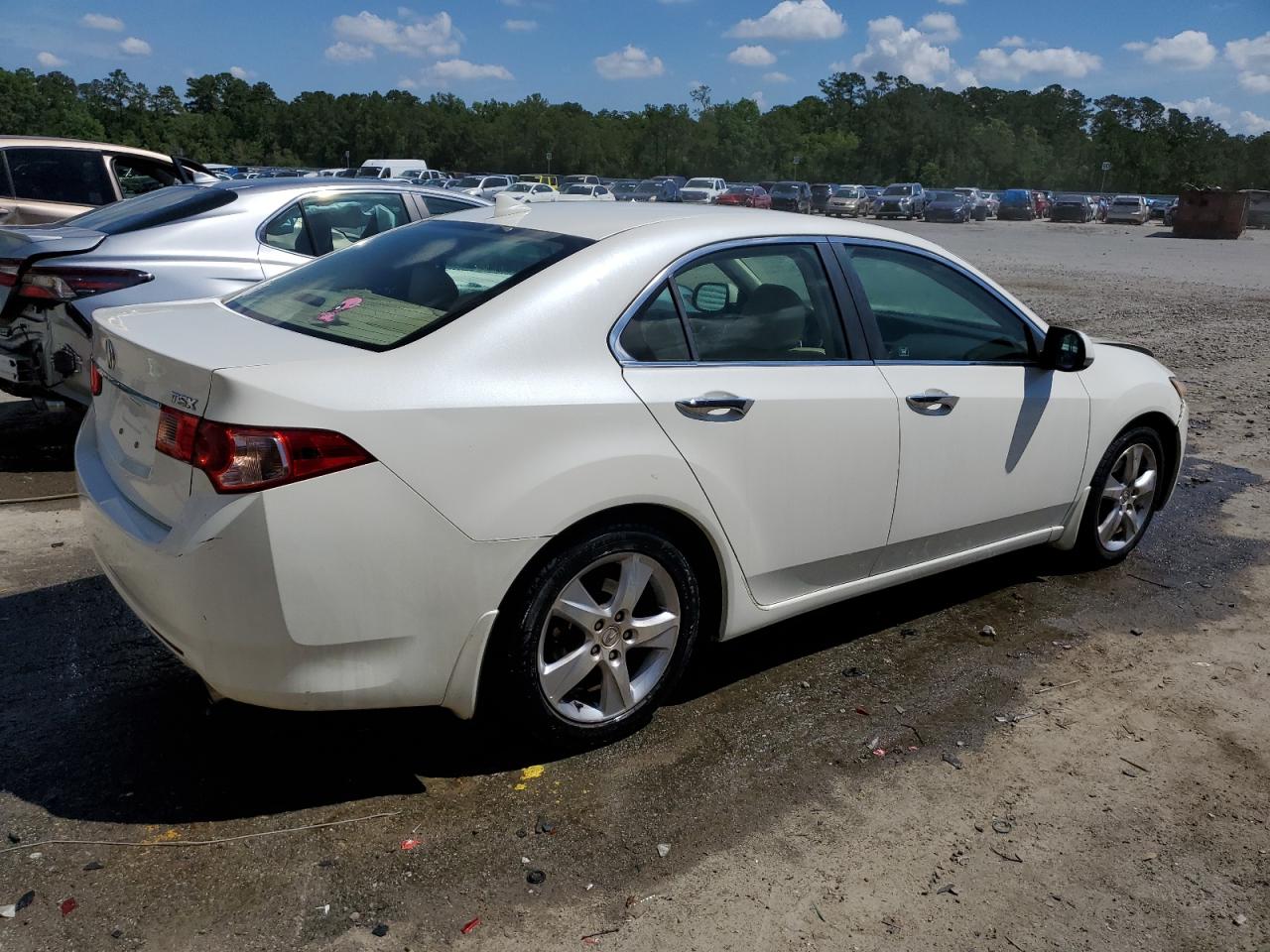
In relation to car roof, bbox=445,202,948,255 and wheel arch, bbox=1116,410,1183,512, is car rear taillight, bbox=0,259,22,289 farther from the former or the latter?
wheel arch, bbox=1116,410,1183,512

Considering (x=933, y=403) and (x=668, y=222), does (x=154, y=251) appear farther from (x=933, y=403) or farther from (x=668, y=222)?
(x=933, y=403)

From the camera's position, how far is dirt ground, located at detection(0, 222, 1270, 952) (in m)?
2.68

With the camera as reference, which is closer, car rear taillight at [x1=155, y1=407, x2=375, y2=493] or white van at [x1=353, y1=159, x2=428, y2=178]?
car rear taillight at [x1=155, y1=407, x2=375, y2=493]

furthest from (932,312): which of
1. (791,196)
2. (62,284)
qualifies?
(791,196)

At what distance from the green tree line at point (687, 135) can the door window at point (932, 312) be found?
99104mm

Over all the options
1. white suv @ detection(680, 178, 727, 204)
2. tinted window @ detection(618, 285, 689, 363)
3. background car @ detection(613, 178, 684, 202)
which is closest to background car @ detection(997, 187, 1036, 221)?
white suv @ detection(680, 178, 727, 204)

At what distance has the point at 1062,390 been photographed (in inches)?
178

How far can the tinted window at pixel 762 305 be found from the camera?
11.6 feet

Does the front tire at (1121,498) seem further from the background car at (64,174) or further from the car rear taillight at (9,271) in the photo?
the background car at (64,174)

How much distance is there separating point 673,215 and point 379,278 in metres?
1.03

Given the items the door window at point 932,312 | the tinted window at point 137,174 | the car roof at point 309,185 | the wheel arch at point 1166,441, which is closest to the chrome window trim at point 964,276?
the door window at point 932,312

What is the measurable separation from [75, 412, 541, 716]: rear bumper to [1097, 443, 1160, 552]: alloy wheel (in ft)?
10.7

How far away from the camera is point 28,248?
5777 millimetres

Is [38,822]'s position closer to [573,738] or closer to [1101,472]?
[573,738]
